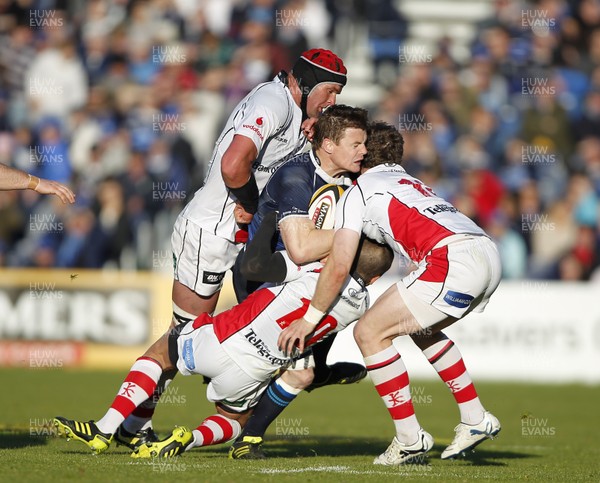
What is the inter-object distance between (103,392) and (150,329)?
12.0ft

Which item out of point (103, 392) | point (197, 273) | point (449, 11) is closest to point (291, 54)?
point (449, 11)

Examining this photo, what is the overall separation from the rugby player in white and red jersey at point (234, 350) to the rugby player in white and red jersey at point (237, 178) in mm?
615

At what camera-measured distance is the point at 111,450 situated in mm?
8562

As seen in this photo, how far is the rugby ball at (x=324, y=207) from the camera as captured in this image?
8047 mm

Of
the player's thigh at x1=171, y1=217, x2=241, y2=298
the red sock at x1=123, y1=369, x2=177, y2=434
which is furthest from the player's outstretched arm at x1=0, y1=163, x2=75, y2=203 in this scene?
the red sock at x1=123, y1=369, x2=177, y2=434

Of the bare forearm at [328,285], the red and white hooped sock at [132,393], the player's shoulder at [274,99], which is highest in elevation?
the player's shoulder at [274,99]

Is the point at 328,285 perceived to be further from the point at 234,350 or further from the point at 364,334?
the point at 234,350

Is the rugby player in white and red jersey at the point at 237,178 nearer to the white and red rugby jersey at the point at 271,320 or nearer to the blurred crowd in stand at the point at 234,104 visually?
the white and red rugby jersey at the point at 271,320

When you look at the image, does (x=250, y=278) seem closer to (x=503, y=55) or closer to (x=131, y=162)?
(x=131, y=162)

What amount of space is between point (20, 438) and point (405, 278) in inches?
148

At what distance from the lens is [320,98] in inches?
344

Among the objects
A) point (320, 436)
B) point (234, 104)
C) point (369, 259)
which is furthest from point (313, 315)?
point (234, 104)

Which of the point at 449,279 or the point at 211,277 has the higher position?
the point at 449,279

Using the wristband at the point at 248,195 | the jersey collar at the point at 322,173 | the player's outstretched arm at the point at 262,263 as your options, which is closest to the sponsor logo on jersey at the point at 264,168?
the wristband at the point at 248,195
